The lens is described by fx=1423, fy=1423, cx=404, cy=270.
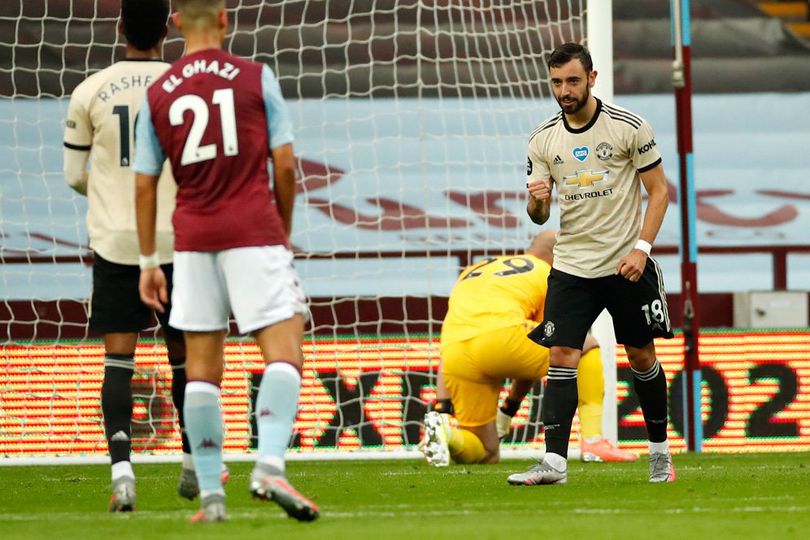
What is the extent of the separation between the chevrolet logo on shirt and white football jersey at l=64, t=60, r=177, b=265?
168 centimetres

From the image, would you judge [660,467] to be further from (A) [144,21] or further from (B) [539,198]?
(A) [144,21]

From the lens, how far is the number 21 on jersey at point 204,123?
12.6 feet

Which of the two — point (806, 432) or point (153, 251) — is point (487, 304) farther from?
point (153, 251)

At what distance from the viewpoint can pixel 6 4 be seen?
1060cm

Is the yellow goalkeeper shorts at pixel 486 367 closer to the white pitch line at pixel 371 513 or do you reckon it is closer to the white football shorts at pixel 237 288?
the white pitch line at pixel 371 513

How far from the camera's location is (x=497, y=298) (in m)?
7.50

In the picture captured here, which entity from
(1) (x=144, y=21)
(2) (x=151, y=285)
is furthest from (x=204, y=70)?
(1) (x=144, y=21)

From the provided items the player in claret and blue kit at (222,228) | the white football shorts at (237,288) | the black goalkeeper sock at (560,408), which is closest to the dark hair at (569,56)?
the black goalkeeper sock at (560,408)

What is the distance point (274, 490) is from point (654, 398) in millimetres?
2404

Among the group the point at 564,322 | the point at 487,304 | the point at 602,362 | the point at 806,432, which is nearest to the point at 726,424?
the point at 806,432

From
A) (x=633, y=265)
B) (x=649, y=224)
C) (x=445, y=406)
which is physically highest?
(x=649, y=224)

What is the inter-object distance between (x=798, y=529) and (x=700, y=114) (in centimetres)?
1094

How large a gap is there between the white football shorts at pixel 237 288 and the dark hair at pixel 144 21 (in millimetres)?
1110

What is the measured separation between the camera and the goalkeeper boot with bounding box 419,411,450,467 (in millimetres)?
7098
